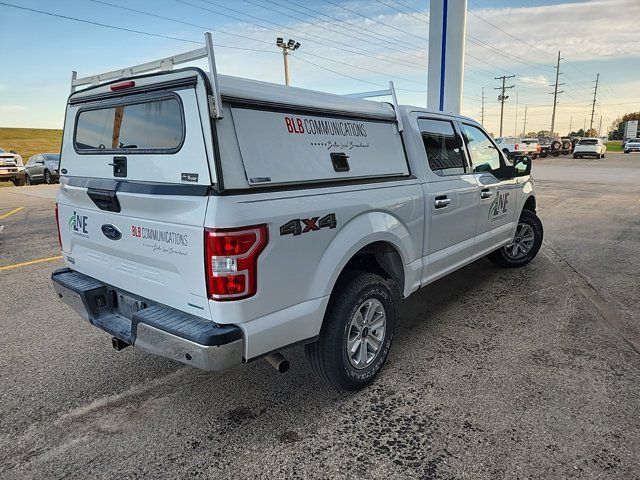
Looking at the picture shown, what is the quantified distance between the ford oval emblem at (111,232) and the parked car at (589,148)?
3935 centimetres

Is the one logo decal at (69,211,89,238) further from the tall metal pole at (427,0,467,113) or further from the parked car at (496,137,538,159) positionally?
the parked car at (496,137,538,159)

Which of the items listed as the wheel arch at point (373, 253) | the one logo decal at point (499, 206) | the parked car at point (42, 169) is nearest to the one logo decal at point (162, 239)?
the wheel arch at point (373, 253)

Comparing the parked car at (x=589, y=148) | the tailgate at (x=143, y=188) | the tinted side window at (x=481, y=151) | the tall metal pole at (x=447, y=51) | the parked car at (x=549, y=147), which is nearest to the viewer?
the tailgate at (x=143, y=188)

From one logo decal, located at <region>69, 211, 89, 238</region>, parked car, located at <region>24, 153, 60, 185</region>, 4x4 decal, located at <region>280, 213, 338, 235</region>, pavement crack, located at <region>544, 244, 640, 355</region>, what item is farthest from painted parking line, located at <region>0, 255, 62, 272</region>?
parked car, located at <region>24, 153, 60, 185</region>

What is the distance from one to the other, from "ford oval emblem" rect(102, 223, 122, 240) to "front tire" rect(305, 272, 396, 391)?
4.57 ft

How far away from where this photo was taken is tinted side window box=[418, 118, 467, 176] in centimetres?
388

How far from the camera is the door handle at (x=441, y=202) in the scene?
376cm

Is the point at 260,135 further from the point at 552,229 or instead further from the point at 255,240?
the point at 552,229

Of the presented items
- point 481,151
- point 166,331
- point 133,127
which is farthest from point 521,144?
point 166,331

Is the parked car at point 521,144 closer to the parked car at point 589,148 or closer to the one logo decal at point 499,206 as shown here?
the parked car at point 589,148

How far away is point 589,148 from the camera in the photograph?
3466 cm

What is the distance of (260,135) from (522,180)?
13.9 ft

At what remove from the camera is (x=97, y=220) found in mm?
2938

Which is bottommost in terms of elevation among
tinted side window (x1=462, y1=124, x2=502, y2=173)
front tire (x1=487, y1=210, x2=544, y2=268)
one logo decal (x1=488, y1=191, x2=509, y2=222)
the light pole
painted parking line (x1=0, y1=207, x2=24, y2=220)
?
painted parking line (x1=0, y1=207, x2=24, y2=220)
